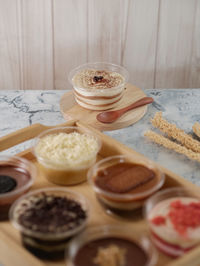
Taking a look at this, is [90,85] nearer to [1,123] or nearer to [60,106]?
[60,106]

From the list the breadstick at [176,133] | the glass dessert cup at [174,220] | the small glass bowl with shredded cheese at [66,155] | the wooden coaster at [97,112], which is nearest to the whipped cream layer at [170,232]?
the glass dessert cup at [174,220]

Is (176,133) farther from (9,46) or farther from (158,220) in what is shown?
(9,46)

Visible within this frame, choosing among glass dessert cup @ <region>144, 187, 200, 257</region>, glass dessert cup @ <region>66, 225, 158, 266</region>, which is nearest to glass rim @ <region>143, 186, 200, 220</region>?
glass dessert cup @ <region>144, 187, 200, 257</region>

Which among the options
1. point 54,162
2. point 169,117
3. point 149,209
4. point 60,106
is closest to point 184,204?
point 149,209

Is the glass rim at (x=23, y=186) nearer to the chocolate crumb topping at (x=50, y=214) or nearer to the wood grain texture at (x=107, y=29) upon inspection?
the chocolate crumb topping at (x=50, y=214)

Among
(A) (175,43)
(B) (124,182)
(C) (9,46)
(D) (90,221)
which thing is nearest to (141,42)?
(A) (175,43)
